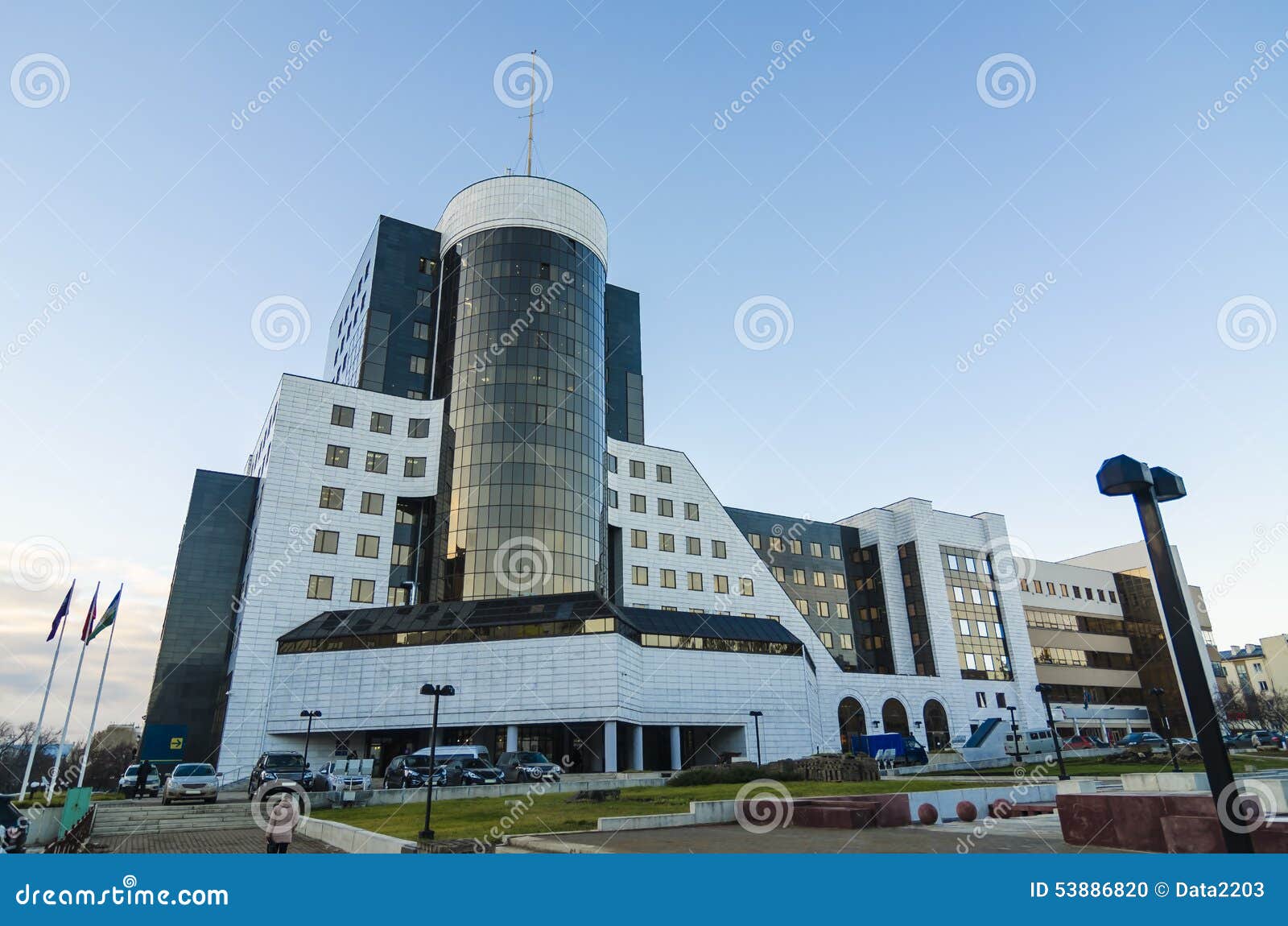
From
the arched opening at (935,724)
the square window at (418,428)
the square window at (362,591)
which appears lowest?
the arched opening at (935,724)

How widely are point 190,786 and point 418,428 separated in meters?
36.9

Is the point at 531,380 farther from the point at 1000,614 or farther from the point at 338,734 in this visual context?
the point at 1000,614

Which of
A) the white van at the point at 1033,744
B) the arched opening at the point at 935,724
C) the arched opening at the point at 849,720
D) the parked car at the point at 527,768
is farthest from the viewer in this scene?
the arched opening at the point at 935,724

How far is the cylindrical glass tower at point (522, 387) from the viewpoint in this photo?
2320 inches

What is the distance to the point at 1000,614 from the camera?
281 ft

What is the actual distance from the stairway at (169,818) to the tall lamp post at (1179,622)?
28.5 metres

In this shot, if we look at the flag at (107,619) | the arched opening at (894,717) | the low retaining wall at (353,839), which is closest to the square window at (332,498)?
the flag at (107,619)

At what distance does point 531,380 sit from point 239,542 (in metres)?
27.2

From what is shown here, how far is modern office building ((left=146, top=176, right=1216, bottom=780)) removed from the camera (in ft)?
168

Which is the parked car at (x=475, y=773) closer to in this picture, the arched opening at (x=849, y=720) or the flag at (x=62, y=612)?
the flag at (x=62, y=612)

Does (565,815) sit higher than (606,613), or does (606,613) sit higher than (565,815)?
(606,613)

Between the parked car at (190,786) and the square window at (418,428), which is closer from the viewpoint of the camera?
the parked car at (190,786)

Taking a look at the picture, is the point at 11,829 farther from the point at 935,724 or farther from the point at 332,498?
the point at 935,724

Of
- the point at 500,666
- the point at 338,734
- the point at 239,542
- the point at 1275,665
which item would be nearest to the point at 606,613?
the point at 500,666
